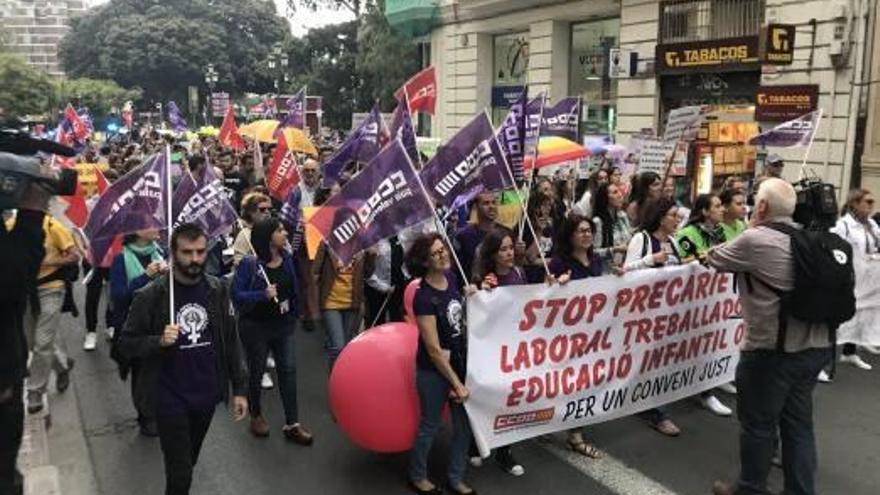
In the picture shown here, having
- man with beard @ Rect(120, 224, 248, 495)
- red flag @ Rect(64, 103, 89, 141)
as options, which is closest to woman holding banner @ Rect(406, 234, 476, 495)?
man with beard @ Rect(120, 224, 248, 495)

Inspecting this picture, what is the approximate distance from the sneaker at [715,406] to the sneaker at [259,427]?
3.43 meters

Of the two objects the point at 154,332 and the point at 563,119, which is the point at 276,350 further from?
the point at 563,119

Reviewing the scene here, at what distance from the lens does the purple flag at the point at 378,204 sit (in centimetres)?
529

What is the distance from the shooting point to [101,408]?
6.88 meters

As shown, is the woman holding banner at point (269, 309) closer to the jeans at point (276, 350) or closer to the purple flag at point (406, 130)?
the jeans at point (276, 350)

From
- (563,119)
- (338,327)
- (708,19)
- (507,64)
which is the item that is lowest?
(338,327)

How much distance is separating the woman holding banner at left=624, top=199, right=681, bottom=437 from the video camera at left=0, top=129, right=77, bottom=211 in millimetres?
3778

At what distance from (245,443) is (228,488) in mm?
784

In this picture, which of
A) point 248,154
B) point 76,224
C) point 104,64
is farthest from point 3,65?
point 76,224

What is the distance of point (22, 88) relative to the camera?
66.6 m

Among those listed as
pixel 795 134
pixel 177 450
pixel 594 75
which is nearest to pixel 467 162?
pixel 177 450

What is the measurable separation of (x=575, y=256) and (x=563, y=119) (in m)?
6.69

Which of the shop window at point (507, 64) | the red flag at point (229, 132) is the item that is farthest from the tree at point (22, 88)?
the red flag at point (229, 132)

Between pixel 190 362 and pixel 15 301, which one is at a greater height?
pixel 15 301
